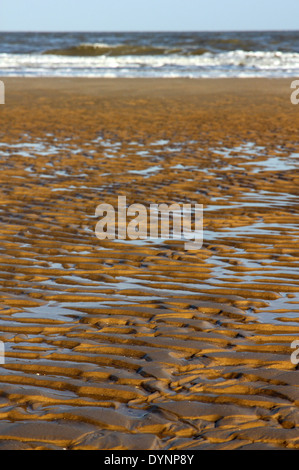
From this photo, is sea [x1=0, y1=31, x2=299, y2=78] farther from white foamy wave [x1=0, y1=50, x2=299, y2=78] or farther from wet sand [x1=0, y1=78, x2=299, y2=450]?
wet sand [x1=0, y1=78, x2=299, y2=450]

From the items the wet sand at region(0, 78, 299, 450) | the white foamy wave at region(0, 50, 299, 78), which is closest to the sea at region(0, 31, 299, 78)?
the white foamy wave at region(0, 50, 299, 78)

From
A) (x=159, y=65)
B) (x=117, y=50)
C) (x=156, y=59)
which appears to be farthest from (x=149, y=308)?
(x=117, y=50)

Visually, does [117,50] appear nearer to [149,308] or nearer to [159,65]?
[159,65]

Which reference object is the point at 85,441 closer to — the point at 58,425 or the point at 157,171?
the point at 58,425

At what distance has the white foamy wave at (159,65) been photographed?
30.1m

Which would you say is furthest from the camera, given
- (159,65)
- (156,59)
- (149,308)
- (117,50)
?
(117,50)

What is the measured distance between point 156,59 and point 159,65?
7.99ft

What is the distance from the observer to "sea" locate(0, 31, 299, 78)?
30688 mm

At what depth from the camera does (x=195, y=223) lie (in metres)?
6.78

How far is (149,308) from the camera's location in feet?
14.8

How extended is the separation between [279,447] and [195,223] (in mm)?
4058

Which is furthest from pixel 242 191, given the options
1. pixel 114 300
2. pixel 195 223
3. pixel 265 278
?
pixel 114 300

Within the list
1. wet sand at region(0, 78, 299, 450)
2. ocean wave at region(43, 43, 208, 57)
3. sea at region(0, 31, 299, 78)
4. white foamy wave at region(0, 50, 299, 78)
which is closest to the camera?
wet sand at region(0, 78, 299, 450)

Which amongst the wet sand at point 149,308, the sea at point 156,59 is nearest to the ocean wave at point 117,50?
the sea at point 156,59
